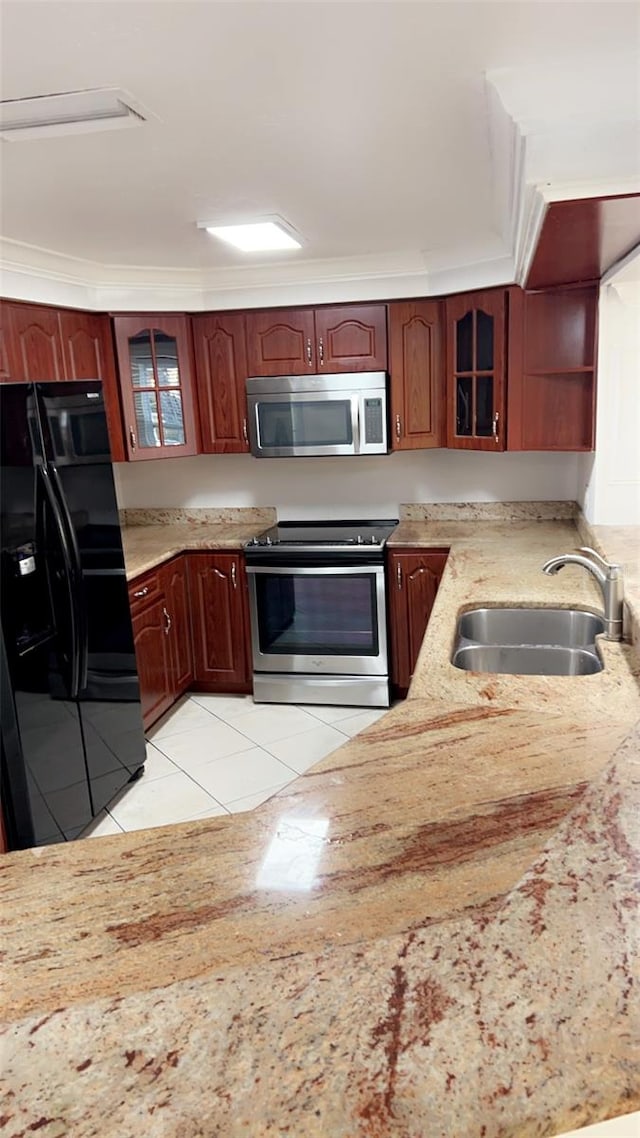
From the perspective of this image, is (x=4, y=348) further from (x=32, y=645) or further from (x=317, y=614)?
(x=317, y=614)

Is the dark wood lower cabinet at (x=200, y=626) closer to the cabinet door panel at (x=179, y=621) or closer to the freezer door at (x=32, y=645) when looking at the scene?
the cabinet door panel at (x=179, y=621)

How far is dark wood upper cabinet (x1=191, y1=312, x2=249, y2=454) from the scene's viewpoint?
398cm

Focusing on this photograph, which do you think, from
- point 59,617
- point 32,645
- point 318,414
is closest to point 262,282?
point 318,414

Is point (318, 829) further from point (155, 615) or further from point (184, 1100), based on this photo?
point (155, 615)

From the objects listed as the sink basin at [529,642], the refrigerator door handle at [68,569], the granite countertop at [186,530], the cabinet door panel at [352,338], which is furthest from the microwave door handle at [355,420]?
the refrigerator door handle at [68,569]

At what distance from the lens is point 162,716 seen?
3.88 m

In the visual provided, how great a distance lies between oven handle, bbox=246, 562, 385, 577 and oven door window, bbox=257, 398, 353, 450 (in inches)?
25.6

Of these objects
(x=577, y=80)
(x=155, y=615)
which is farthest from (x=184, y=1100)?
(x=155, y=615)

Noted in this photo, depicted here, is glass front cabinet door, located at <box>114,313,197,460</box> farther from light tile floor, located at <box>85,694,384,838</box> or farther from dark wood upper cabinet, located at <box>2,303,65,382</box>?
light tile floor, located at <box>85,694,384,838</box>

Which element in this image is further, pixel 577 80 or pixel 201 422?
pixel 201 422

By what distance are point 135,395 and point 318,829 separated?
325 cm

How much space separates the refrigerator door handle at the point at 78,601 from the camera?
267 centimetres

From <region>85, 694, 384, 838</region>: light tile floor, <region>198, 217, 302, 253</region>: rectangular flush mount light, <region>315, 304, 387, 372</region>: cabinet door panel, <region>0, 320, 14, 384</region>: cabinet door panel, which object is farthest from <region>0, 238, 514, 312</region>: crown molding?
<region>85, 694, 384, 838</region>: light tile floor

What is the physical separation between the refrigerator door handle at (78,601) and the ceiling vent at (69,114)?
3.78 ft
